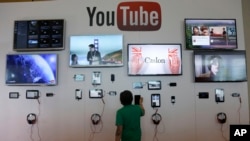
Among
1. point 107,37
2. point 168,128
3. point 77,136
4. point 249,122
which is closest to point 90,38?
point 107,37

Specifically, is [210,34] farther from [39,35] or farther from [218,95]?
[39,35]

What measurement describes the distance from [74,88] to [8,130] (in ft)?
4.42

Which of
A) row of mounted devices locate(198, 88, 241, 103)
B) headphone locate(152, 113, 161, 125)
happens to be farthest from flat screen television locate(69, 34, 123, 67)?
row of mounted devices locate(198, 88, 241, 103)

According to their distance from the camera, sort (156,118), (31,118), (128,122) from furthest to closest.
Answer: (31,118) → (156,118) → (128,122)

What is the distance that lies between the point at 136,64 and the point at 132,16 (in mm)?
853

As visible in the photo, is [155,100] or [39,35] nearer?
A: [155,100]

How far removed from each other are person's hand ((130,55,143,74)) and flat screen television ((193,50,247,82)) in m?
0.91

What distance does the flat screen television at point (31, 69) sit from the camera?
4.30 metres

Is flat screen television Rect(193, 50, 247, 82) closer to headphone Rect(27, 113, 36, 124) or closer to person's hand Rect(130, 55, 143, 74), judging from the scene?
person's hand Rect(130, 55, 143, 74)

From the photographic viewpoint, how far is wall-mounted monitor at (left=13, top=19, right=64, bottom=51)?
4.32 meters

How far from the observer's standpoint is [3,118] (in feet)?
14.4

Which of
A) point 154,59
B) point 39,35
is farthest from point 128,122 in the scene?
point 39,35

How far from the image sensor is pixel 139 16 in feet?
14.4

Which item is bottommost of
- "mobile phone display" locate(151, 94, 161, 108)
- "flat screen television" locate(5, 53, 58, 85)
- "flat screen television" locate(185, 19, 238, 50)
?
"mobile phone display" locate(151, 94, 161, 108)
